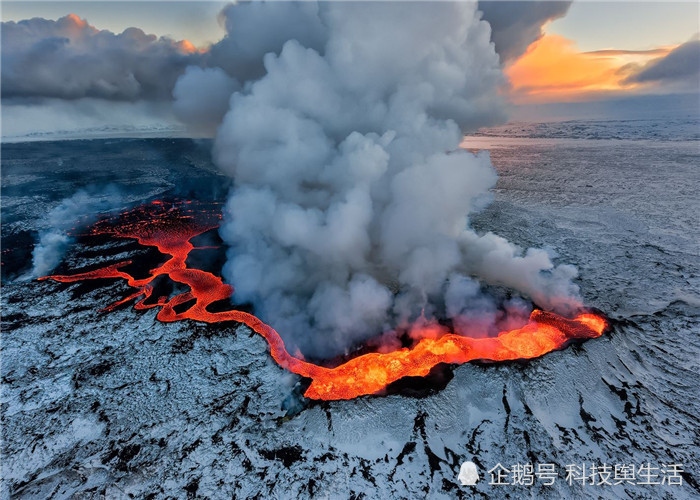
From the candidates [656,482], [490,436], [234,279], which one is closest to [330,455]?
[490,436]

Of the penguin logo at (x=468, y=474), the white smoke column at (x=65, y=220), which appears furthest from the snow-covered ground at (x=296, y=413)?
the white smoke column at (x=65, y=220)

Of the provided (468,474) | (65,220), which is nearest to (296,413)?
(468,474)

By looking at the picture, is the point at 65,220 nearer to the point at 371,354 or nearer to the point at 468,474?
the point at 371,354

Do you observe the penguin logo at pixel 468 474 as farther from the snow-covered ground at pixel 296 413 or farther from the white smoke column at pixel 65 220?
the white smoke column at pixel 65 220

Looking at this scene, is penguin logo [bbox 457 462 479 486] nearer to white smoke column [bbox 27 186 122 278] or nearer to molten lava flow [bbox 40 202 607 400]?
molten lava flow [bbox 40 202 607 400]

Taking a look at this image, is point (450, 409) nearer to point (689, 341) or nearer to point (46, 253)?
point (689, 341)
